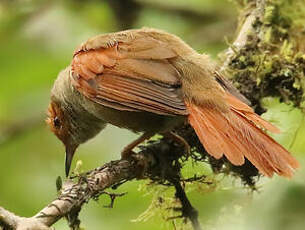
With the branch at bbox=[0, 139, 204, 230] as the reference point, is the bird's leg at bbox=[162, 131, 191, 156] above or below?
above

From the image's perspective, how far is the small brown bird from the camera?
3.53m

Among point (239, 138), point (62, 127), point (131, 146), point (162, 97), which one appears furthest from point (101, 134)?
point (239, 138)

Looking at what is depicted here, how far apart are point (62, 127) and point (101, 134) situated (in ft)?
1.53

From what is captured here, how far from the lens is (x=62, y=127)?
15.5 feet

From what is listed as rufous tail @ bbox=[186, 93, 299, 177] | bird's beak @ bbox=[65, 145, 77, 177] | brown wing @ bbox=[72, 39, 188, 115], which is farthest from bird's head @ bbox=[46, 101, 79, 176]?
rufous tail @ bbox=[186, 93, 299, 177]

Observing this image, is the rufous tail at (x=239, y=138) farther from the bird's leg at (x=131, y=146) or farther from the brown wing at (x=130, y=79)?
the bird's leg at (x=131, y=146)

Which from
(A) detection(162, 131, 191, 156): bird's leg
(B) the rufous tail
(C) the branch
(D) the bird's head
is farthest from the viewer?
(D) the bird's head

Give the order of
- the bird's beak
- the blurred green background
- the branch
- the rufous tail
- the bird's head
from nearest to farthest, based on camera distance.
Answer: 1. the branch
2. the blurred green background
3. the rufous tail
4. the bird's beak
5. the bird's head

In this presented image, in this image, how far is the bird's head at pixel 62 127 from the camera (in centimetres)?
468

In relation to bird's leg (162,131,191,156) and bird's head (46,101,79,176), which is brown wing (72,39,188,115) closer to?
bird's leg (162,131,191,156)

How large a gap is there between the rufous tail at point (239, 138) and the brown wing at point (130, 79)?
0.14 metres

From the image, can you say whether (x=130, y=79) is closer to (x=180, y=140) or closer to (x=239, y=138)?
(x=180, y=140)

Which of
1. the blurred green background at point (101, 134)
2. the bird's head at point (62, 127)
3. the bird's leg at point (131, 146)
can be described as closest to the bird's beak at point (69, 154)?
the bird's head at point (62, 127)

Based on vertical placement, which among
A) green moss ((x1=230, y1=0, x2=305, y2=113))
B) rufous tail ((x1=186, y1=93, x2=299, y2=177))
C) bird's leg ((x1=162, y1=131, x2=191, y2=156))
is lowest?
rufous tail ((x1=186, y1=93, x2=299, y2=177))
